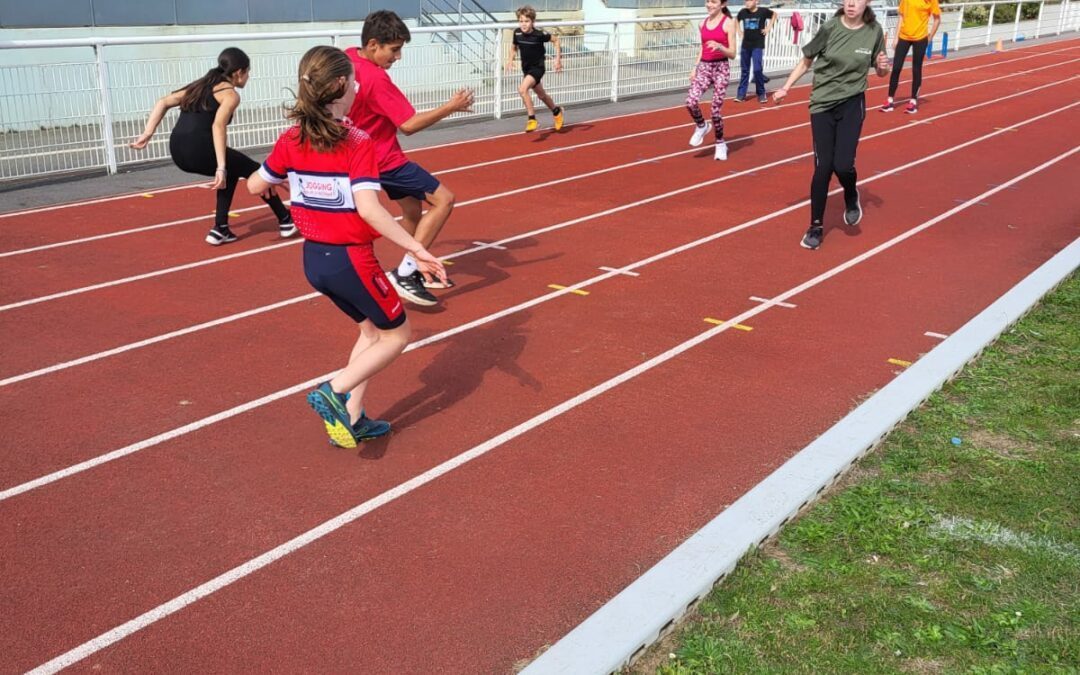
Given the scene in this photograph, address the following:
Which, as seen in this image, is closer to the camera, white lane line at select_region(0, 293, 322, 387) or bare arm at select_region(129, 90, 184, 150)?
white lane line at select_region(0, 293, 322, 387)

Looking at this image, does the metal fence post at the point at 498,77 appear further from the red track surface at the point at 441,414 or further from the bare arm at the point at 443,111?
the bare arm at the point at 443,111

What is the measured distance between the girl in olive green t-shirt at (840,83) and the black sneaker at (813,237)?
0.17m

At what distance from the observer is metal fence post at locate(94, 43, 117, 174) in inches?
464

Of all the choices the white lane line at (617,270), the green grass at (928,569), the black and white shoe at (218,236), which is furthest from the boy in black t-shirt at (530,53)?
the green grass at (928,569)

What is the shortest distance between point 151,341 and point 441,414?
7.54 feet

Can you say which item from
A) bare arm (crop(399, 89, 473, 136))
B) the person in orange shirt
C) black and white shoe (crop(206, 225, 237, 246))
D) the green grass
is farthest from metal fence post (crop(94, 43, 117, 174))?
the person in orange shirt

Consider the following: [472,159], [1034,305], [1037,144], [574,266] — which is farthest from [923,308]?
[1037,144]

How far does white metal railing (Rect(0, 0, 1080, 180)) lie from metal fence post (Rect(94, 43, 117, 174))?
0.01 meters

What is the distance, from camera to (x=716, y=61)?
13375 millimetres

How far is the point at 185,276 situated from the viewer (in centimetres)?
823

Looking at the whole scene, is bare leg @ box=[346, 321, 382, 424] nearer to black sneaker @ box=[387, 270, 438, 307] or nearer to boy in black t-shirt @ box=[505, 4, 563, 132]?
black sneaker @ box=[387, 270, 438, 307]

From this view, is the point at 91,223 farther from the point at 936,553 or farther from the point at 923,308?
the point at 936,553

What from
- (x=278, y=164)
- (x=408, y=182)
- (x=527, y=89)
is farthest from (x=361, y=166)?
(x=527, y=89)

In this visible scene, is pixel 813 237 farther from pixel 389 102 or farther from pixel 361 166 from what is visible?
pixel 361 166
